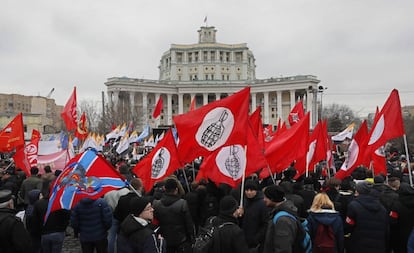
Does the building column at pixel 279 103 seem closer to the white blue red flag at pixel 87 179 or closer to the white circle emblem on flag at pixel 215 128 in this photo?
the white circle emblem on flag at pixel 215 128

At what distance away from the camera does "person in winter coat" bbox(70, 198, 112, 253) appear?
6.21m

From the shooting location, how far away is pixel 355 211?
5.55 meters

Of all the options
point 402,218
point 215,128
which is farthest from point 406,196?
point 215,128

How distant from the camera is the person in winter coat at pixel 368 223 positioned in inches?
216

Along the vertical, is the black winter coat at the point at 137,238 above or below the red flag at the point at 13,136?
below

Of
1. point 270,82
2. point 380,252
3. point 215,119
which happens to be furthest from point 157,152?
point 270,82

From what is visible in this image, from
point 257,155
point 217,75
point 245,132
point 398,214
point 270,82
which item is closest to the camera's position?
point 398,214

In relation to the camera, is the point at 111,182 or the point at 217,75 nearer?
the point at 111,182

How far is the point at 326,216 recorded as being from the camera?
509 centimetres

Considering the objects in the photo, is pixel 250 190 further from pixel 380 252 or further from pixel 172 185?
pixel 380 252

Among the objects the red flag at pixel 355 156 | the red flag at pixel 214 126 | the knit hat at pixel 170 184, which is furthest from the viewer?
the red flag at pixel 355 156

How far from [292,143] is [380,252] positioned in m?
3.57

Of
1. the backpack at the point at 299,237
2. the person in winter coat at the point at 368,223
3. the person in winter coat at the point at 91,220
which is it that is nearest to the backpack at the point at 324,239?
the person in winter coat at the point at 368,223

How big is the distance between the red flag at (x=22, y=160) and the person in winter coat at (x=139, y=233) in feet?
25.6
